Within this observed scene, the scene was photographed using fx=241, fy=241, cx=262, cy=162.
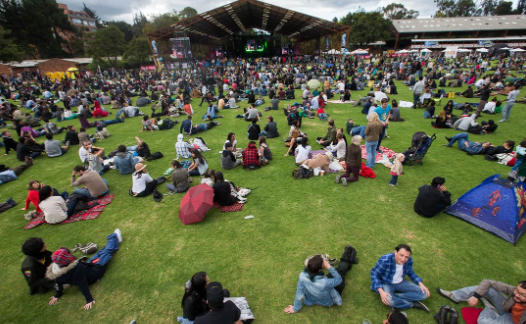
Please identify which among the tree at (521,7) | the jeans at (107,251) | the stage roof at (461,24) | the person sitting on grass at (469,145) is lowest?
the jeans at (107,251)

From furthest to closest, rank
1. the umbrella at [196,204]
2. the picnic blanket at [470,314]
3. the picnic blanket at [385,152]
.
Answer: the picnic blanket at [385,152] < the umbrella at [196,204] < the picnic blanket at [470,314]

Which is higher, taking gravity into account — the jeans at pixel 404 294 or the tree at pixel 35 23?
the tree at pixel 35 23

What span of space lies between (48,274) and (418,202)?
7.80 meters

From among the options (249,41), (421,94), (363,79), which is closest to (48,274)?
(421,94)

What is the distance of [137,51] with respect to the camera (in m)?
49.2

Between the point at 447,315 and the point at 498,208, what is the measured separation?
3.04m

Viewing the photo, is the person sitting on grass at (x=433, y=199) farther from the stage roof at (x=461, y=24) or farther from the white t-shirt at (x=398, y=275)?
the stage roof at (x=461, y=24)

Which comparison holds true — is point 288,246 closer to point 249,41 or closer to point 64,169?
point 64,169

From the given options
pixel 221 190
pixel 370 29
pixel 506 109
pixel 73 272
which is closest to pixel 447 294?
pixel 221 190

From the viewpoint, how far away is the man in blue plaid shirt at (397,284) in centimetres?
386

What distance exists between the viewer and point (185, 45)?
81.7 feet

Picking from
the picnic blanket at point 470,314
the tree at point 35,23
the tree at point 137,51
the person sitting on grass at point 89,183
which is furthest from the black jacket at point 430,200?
the tree at point 35,23

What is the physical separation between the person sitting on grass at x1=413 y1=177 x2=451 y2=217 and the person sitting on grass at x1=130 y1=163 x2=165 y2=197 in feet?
25.2

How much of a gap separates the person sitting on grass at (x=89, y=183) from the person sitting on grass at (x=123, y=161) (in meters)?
1.34
